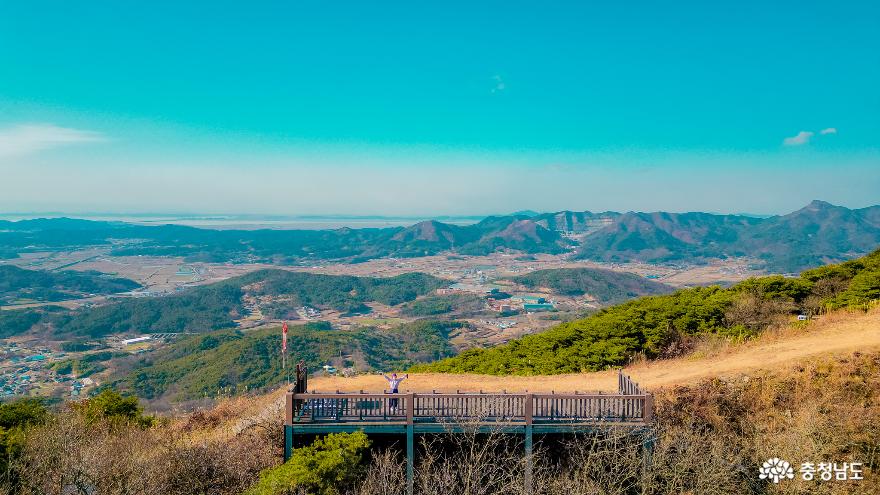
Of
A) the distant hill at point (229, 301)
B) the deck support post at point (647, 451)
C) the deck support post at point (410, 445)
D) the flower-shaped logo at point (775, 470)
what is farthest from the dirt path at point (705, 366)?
the distant hill at point (229, 301)

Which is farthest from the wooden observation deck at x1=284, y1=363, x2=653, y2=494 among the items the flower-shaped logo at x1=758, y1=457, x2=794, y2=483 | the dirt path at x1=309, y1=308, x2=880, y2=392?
the dirt path at x1=309, y1=308, x2=880, y2=392

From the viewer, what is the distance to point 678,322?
22750mm

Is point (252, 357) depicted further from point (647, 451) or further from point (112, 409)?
point (647, 451)

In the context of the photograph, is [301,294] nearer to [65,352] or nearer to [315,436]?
[65,352]

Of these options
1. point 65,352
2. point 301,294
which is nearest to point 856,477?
point 65,352

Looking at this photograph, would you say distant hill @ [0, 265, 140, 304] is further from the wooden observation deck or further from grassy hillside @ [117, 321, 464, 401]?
the wooden observation deck

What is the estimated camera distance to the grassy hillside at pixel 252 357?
2248 inches

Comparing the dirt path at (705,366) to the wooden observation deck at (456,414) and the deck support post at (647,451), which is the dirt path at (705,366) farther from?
the deck support post at (647,451)

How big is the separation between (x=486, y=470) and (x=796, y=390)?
898 cm

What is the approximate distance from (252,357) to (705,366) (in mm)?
56830

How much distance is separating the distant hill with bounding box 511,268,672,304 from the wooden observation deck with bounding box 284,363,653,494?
407 ft

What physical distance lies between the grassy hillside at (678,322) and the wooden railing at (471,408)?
9.61 meters

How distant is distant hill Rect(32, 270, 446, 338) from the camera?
102375 mm

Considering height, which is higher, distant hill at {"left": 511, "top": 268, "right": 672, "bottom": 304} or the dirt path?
the dirt path
